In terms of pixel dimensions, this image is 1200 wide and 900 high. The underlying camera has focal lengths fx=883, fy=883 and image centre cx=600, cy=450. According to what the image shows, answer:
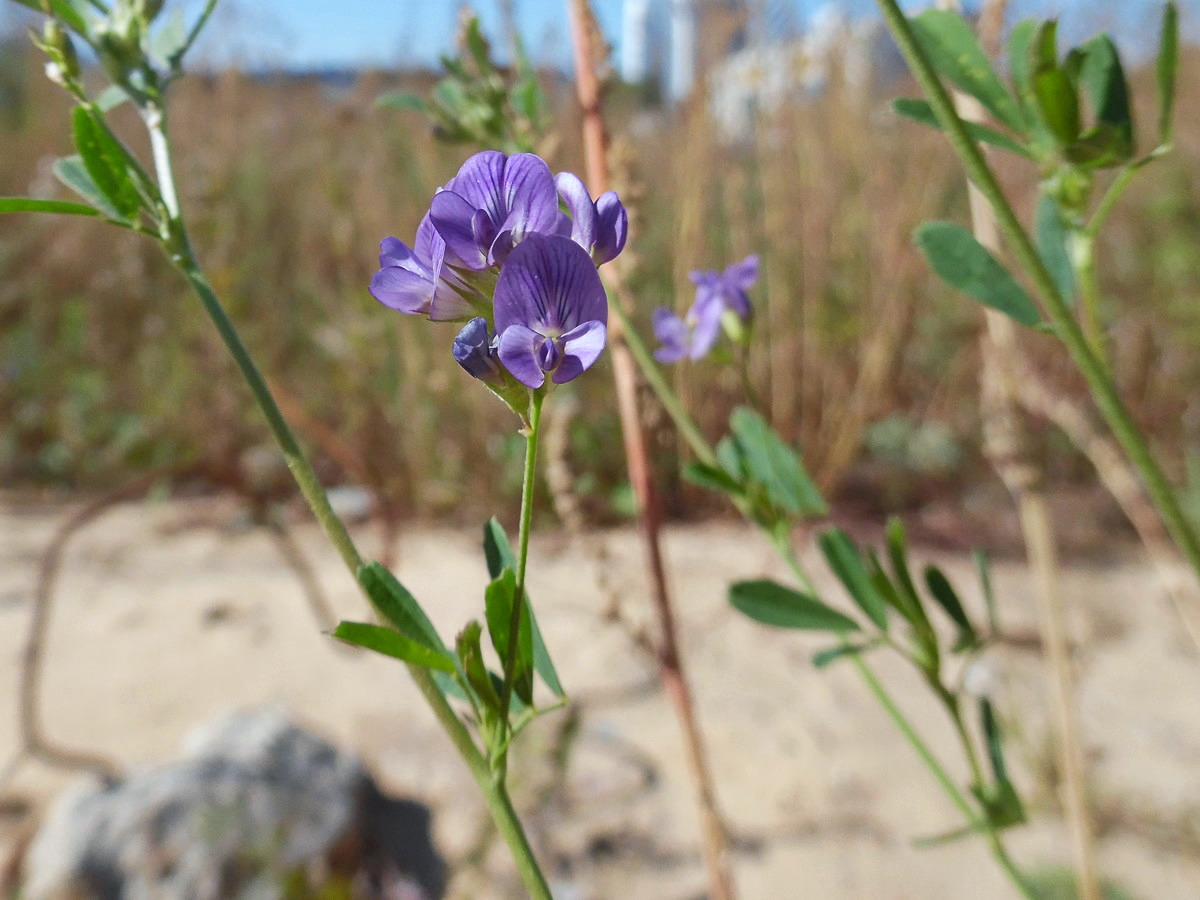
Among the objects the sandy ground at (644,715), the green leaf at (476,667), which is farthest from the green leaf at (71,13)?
the sandy ground at (644,715)

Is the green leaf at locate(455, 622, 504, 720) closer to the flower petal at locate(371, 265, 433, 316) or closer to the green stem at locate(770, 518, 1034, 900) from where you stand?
the flower petal at locate(371, 265, 433, 316)

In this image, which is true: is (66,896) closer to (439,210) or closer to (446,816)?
(446,816)

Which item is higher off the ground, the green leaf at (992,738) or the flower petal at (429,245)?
the flower petal at (429,245)

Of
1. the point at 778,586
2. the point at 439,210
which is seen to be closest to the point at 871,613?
the point at 778,586

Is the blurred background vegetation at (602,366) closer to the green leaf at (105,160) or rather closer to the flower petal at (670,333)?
the flower petal at (670,333)

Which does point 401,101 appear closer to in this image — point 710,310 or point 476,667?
point 710,310

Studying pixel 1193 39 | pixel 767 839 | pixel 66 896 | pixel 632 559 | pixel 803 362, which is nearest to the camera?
pixel 66 896

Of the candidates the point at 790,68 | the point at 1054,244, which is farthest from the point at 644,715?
the point at 790,68
